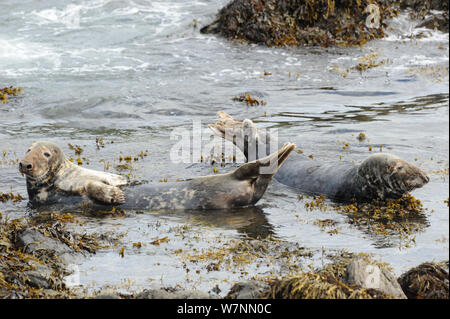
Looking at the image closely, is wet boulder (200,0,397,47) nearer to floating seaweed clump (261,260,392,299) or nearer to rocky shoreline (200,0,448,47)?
rocky shoreline (200,0,448,47)

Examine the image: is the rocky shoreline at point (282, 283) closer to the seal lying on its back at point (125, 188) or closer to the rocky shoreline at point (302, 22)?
the seal lying on its back at point (125, 188)

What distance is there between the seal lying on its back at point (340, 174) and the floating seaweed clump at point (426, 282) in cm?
306

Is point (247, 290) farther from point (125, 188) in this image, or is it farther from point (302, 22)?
point (302, 22)

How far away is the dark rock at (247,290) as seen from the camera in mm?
4723

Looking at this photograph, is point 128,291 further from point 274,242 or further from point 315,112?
point 315,112

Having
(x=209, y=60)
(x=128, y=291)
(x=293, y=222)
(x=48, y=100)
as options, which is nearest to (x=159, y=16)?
(x=209, y=60)

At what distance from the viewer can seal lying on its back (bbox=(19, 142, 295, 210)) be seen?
24.8 feet

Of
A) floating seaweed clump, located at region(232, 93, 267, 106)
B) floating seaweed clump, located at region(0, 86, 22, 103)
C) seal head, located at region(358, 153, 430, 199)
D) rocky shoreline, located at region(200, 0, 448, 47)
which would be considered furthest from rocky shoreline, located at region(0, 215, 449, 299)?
rocky shoreline, located at region(200, 0, 448, 47)

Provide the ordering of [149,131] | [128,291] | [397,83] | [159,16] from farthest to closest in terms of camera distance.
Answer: [159,16], [397,83], [149,131], [128,291]

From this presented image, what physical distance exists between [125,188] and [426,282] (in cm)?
424

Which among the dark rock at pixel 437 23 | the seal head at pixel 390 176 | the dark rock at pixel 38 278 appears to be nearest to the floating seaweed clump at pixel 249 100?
the seal head at pixel 390 176

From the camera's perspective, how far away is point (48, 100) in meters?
13.6

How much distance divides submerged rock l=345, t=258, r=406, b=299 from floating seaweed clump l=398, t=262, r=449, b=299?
204mm

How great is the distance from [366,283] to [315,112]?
331 inches
